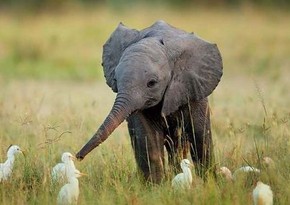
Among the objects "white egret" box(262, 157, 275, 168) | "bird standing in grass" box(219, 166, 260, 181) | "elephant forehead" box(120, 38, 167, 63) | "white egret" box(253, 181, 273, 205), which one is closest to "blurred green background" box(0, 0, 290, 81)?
"white egret" box(262, 157, 275, 168)

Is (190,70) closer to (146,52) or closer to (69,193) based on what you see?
(146,52)

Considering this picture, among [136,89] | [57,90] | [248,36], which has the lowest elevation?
[136,89]

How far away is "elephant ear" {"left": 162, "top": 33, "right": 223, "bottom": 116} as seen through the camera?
325 inches

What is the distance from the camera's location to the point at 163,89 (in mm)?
8148

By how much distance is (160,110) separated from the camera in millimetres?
8375

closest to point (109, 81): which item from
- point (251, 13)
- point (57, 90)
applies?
point (57, 90)

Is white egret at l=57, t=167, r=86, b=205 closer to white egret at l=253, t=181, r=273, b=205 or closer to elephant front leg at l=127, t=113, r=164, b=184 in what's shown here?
elephant front leg at l=127, t=113, r=164, b=184

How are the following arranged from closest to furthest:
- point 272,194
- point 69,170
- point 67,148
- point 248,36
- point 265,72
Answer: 1. point 272,194
2. point 69,170
3. point 67,148
4. point 265,72
5. point 248,36

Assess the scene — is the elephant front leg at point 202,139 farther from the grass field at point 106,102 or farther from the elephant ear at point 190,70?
the grass field at point 106,102

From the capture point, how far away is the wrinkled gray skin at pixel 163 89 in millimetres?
7945

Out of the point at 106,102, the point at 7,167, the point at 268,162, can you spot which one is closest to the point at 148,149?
the point at 268,162

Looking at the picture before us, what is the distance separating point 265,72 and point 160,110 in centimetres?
998

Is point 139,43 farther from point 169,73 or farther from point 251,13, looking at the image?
point 251,13

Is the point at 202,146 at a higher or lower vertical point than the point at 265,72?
lower
